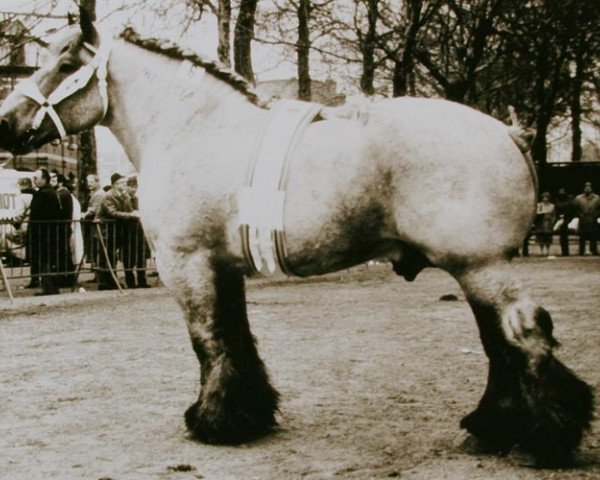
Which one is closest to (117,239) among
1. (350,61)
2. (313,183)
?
(350,61)

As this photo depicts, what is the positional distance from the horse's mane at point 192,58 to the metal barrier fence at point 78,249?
33.3 feet

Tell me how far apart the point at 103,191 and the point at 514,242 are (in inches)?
531

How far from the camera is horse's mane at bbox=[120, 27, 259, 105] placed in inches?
220

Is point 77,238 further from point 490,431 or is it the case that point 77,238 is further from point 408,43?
point 490,431

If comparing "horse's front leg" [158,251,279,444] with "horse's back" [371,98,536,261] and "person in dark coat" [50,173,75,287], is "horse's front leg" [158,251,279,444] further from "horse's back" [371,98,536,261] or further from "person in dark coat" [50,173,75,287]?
"person in dark coat" [50,173,75,287]

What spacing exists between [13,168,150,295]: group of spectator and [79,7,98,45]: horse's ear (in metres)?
10.1

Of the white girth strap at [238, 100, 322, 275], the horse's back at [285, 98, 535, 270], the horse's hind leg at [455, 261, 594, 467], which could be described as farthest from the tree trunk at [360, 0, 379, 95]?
the horse's hind leg at [455, 261, 594, 467]

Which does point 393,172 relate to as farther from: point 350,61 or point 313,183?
point 350,61

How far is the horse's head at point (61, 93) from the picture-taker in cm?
565

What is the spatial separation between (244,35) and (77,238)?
21.6 ft

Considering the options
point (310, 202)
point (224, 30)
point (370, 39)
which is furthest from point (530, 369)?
point (370, 39)

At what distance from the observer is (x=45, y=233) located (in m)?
15.6

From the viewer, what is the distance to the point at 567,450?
4.64 m

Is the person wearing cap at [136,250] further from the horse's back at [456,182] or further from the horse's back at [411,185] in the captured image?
the horse's back at [456,182]
